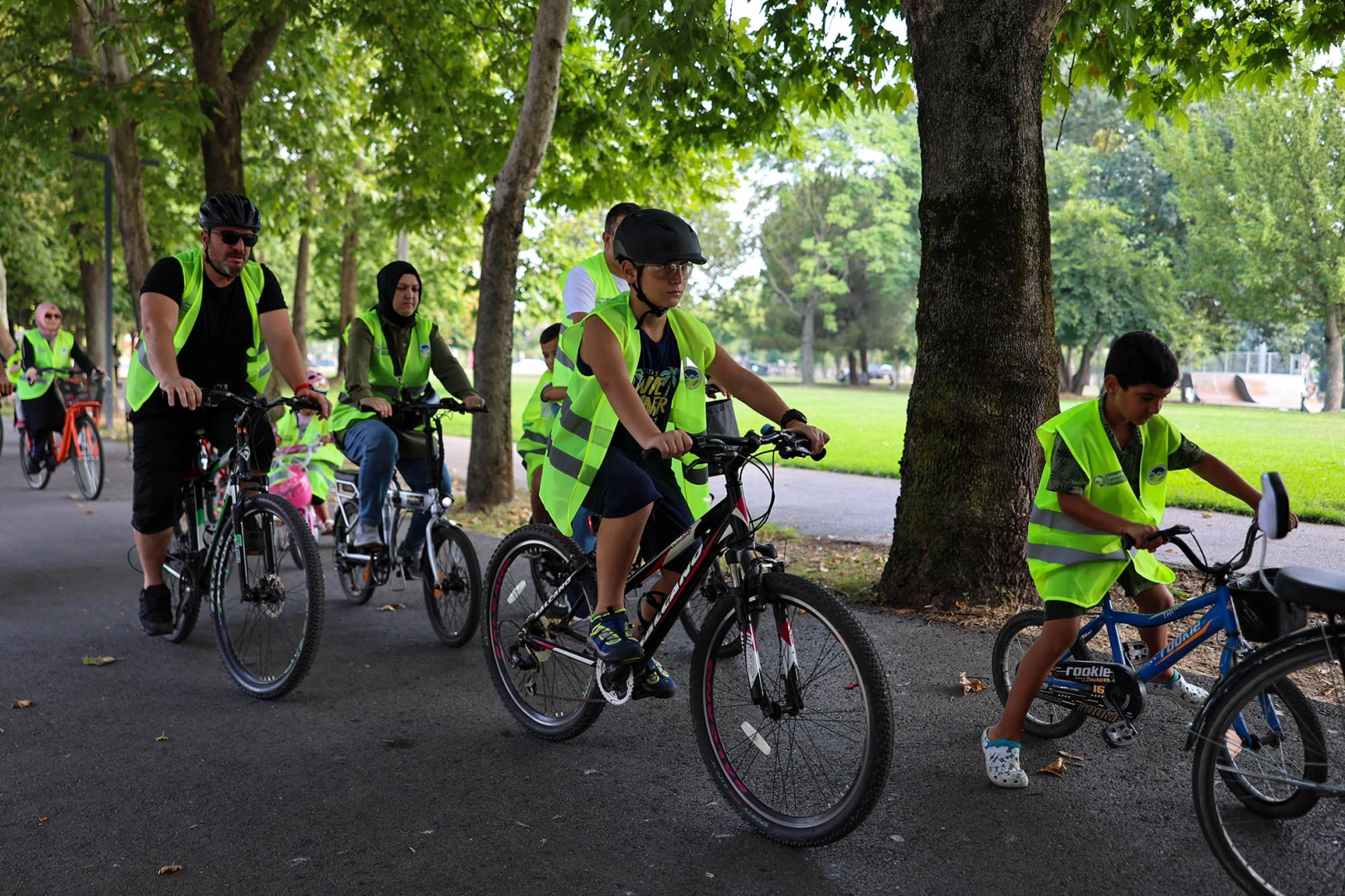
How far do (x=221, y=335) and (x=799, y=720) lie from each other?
356 cm

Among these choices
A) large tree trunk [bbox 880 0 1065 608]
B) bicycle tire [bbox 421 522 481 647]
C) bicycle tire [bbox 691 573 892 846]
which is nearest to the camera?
bicycle tire [bbox 691 573 892 846]

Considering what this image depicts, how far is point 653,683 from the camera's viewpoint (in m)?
3.85

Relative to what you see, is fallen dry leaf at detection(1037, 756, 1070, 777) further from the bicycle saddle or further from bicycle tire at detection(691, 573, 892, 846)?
the bicycle saddle

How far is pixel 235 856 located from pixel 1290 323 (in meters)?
24.4

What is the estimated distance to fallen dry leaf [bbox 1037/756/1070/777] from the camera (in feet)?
13.0

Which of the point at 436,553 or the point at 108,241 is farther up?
the point at 108,241

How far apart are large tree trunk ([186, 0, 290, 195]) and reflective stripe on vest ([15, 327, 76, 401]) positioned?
241cm

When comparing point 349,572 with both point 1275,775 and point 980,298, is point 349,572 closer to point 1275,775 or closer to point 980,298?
point 980,298

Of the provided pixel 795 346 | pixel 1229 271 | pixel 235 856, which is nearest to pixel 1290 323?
pixel 1229 271

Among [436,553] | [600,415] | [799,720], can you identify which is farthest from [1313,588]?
[436,553]

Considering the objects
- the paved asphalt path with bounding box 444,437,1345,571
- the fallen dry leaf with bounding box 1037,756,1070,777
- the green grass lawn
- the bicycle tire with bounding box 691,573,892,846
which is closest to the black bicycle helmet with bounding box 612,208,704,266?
the bicycle tire with bounding box 691,573,892,846

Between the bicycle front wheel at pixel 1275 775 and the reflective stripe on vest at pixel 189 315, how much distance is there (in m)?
4.49

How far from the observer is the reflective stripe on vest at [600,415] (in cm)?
393

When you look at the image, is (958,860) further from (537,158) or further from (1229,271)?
(1229,271)
